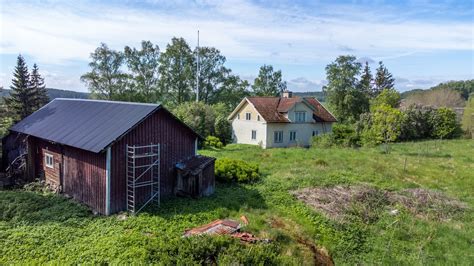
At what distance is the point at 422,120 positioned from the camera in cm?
3819

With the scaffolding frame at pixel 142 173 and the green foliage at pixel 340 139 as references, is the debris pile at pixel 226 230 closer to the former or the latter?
the scaffolding frame at pixel 142 173

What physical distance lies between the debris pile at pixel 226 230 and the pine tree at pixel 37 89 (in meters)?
30.6

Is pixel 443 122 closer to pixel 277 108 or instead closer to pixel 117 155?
pixel 277 108

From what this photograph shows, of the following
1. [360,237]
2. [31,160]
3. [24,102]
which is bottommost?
[360,237]

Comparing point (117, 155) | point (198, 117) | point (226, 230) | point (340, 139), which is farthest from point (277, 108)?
point (226, 230)

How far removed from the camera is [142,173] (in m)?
12.9

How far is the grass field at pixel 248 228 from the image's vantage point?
8516mm

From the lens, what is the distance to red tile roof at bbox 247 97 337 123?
3644 cm

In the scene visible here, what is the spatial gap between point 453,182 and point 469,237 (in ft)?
24.5

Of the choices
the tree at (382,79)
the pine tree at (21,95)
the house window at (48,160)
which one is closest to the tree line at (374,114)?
the tree at (382,79)

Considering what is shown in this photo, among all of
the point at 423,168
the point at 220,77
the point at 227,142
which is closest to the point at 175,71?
the point at 220,77

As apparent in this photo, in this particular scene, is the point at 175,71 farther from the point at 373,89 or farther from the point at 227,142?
the point at 373,89

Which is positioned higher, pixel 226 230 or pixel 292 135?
pixel 292 135

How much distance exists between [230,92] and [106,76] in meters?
19.2
